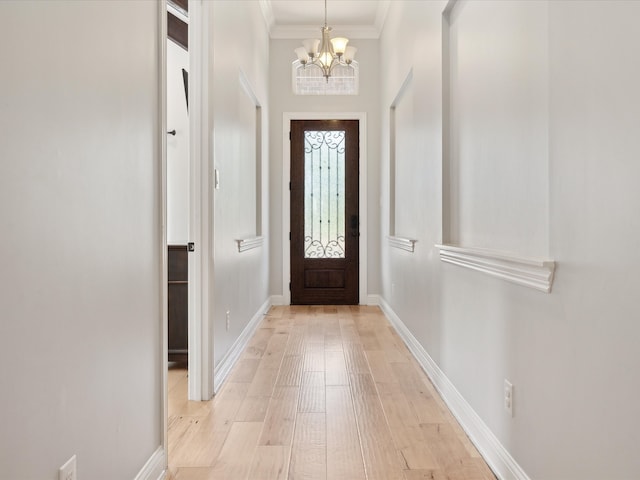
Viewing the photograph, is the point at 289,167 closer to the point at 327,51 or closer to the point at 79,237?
the point at 327,51

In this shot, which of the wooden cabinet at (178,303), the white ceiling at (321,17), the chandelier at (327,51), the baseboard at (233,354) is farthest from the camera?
the white ceiling at (321,17)

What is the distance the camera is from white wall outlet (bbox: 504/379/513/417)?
184 centimetres

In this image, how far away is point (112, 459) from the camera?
1496 mm

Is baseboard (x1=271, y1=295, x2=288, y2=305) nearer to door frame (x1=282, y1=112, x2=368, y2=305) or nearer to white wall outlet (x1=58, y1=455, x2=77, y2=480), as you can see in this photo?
door frame (x1=282, y1=112, x2=368, y2=305)

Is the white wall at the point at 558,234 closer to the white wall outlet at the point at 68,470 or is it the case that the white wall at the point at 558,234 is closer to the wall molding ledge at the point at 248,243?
the white wall outlet at the point at 68,470

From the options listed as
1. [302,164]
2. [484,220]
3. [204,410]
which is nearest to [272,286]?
Answer: [302,164]

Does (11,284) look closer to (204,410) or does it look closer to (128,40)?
(128,40)

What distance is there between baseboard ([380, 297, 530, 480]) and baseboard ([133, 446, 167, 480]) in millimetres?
1266

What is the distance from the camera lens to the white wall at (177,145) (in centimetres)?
441

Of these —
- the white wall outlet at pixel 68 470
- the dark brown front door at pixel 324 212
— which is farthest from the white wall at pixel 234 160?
the white wall outlet at pixel 68 470

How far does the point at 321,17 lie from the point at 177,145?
256 cm

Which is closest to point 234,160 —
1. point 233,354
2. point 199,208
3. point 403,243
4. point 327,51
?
point 199,208

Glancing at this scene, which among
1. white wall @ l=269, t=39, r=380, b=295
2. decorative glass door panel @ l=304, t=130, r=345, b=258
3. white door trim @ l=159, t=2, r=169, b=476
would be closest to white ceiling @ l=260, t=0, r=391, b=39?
white wall @ l=269, t=39, r=380, b=295

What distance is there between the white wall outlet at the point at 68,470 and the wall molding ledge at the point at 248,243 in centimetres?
263
